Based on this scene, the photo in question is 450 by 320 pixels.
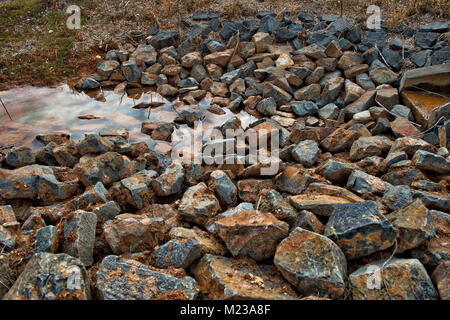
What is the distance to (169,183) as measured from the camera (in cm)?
305

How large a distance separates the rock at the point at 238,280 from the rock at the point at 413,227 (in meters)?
0.78

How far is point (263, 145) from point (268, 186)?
1067 mm

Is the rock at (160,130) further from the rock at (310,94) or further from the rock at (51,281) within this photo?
the rock at (51,281)

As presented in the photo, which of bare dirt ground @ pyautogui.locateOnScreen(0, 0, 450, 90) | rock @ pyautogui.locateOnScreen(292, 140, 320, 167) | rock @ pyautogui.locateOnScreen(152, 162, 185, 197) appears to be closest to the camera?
rock @ pyautogui.locateOnScreen(152, 162, 185, 197)

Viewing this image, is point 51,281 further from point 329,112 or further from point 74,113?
point 329,112

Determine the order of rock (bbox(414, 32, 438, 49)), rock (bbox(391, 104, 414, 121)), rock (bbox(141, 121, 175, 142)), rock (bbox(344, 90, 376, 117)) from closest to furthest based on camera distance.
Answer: rock (bbox(391, 104, 414, 121)) → rock (bbox(141, 121, 175, 142)) → rock (bbox(344, 90, 376, 117)) → rock (bbox(414, 32, 438, 49))

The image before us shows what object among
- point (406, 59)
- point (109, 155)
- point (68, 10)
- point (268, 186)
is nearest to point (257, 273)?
point (268, 186)

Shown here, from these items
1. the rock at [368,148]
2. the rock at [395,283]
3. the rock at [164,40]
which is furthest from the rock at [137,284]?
the rock at [164,40]

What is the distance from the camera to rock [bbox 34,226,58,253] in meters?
2.06

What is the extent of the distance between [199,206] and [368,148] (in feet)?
6.47

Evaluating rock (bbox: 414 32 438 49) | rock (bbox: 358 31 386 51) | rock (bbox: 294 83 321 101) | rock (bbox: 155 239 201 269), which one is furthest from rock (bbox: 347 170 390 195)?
rock (bbox: 414 32 438 49)

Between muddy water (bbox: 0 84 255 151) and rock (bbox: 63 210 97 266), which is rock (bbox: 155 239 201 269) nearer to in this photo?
rock (bbox: 63 210 97 266)

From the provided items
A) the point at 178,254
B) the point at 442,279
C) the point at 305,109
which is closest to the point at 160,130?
the point at 305,109

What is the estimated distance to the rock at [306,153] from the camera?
11.2 ft
